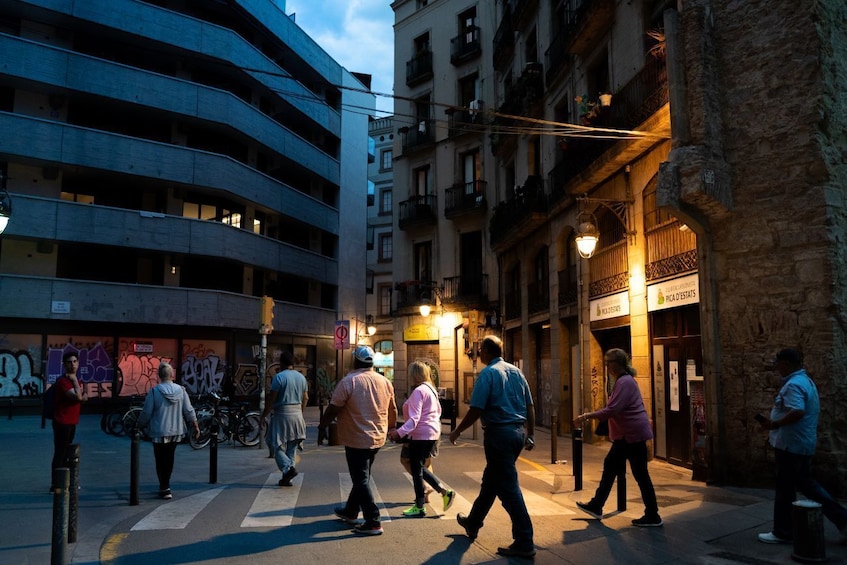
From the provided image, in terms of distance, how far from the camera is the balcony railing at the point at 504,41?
23.8 metres

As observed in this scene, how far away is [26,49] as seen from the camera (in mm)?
23141

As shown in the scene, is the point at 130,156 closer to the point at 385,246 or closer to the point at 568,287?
the point at 568,287

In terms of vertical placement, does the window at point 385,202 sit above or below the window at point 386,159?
below

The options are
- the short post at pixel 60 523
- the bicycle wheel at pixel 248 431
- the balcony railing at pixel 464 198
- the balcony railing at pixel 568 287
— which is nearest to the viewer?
the short post at pixel 60 523

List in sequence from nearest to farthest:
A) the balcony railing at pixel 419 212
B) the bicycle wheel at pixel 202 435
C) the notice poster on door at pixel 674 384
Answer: the notice poster on door at pixel 674 384, the bicycle wheel at pixel 202 435, the balcony railing at pixel 419 212

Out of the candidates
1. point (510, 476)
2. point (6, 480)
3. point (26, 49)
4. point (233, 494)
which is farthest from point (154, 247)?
point (510, 476)

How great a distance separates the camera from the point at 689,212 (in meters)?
9.83

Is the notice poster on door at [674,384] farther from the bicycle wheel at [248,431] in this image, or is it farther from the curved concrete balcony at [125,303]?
the curved concrete balcony at [125,303]

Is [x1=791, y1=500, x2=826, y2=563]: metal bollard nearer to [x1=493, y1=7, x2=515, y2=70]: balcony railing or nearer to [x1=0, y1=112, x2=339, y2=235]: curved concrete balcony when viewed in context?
[x1=493, y1=7, x2=515, y2=70]: balcony railing

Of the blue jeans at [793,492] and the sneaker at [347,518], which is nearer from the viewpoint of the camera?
the blue jeans at [793,492]

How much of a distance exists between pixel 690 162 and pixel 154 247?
70.2 ft

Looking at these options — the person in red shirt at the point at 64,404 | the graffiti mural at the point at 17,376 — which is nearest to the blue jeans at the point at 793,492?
the person in red shirt at the point at 64,404

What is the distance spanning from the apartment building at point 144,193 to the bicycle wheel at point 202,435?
6.95m

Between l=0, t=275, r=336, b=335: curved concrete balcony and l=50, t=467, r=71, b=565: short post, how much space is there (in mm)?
20530
